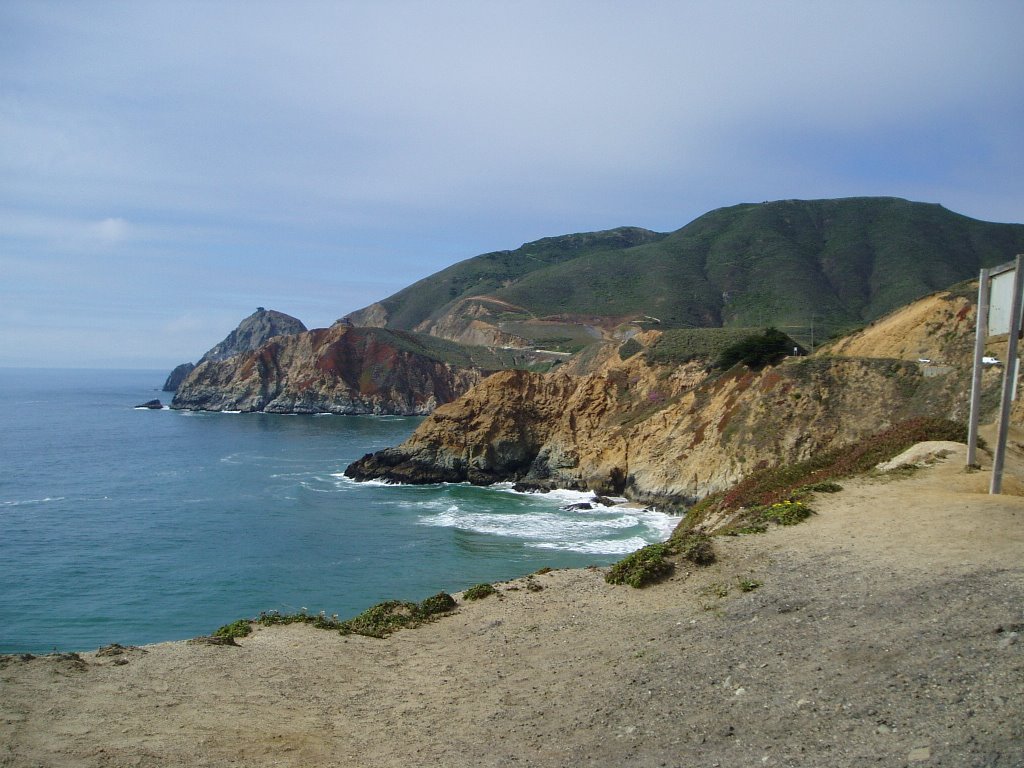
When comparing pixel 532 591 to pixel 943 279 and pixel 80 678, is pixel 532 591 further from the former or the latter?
pixel 943 279

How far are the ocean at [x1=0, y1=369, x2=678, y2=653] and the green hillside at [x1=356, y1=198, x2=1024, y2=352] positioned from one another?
6755 centimetres

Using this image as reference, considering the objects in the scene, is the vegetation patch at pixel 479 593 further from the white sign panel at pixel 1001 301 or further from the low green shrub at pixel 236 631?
the white sign panel at pixel 1001 301

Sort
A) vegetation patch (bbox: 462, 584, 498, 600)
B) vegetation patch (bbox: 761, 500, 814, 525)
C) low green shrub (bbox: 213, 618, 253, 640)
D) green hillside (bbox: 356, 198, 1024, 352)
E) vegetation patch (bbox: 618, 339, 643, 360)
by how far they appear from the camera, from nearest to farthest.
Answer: low green shrub (bbox: 213, 618, 253, 640) < vegetation patch (bbox: 462, 584, 498, 600) < vegetation patch (bbox: 761, 500, 814, 525) < vegetation patch (bbox: 618, 339, 643, 360) < green hillside (bbox: 356, 198, 1024, 352)

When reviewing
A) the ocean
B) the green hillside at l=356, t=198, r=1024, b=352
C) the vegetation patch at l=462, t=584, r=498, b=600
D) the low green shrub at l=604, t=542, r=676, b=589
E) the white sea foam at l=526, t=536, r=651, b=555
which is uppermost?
the green hillside at l=356, t=198, r=1024, b=352

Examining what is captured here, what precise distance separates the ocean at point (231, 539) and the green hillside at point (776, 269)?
67.6m

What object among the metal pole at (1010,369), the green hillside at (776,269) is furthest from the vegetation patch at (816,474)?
the green hillside at (776,269)

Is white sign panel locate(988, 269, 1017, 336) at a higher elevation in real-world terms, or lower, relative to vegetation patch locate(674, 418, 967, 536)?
higher

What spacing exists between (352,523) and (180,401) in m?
74.7

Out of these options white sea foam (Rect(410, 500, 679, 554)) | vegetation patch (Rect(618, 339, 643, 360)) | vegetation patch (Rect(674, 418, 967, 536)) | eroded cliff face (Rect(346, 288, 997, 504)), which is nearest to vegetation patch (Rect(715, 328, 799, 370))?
eroded cliff face (Rect(346, 288, 997, 504))

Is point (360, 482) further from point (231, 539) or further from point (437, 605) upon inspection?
point (437, 605)

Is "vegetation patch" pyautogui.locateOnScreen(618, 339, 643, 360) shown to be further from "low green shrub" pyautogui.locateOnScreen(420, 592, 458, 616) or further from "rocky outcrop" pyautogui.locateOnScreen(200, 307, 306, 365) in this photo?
"rocky outcrop" pyautogui.locateOnScreen(200, 307, 306, 365)

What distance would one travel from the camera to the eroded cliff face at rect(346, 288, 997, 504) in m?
31.5

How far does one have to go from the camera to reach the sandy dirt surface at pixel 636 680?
606 centimetres

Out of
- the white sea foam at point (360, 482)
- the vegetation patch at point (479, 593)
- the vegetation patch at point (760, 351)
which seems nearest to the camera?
the vegetation patch at point (479, 593)
